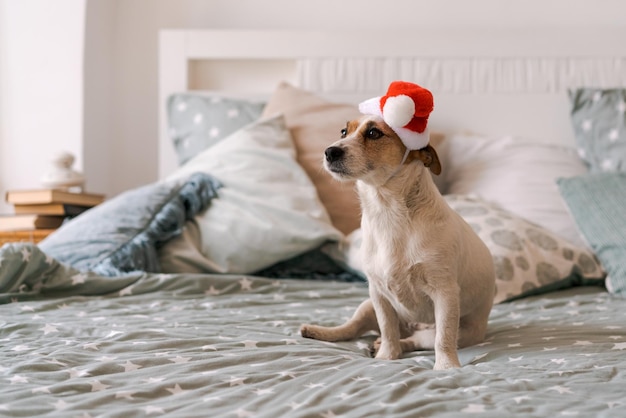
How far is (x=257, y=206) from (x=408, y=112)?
0.94 m

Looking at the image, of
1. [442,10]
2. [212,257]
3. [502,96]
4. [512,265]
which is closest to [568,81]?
[502,96]

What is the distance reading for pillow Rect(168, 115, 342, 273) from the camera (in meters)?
1.87

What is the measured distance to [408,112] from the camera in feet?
3.54

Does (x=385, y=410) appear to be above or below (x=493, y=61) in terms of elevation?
below

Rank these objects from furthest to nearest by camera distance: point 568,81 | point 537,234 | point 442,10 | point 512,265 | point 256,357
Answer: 1. point 442,10
2. point 568,81
3. point 537,234
4. point 512,265
5. point 256,357

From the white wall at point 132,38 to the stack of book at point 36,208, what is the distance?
381 millimetres

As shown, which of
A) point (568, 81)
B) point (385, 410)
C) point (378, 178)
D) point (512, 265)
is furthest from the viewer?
point (568, 81)

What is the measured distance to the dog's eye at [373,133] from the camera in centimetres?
112

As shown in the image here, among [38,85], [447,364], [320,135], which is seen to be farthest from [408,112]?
[38,85]

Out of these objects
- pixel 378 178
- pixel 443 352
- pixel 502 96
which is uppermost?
pixel 502 96

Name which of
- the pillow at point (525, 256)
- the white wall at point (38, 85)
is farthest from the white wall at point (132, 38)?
the pillow at point (525, 256)

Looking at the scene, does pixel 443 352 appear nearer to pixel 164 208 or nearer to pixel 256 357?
pixel 256 357

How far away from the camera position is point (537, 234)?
1.84 meters

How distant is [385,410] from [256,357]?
0.30m
